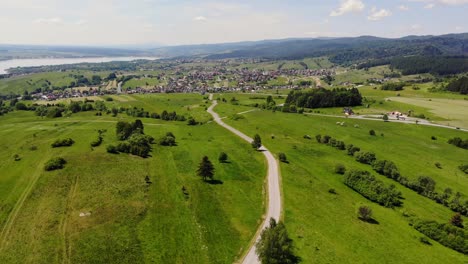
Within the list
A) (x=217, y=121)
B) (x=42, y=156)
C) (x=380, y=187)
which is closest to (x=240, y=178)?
(x=380, y=187)

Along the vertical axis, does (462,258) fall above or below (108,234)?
below

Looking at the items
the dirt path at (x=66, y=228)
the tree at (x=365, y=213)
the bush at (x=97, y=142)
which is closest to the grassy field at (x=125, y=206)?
the dirt path at (x=66, y=228)

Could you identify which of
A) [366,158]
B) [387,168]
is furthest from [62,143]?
[387,168]

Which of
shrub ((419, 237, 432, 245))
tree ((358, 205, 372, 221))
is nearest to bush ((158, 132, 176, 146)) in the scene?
tree ((358, 205, 372, 221))

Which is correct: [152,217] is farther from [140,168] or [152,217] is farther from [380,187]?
[380,187]

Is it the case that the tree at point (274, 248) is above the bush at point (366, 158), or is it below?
above

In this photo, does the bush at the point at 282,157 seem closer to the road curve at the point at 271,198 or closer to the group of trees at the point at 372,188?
the road curve at the point at 271,198

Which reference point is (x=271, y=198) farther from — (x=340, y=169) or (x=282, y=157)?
(x=340, y=169)
